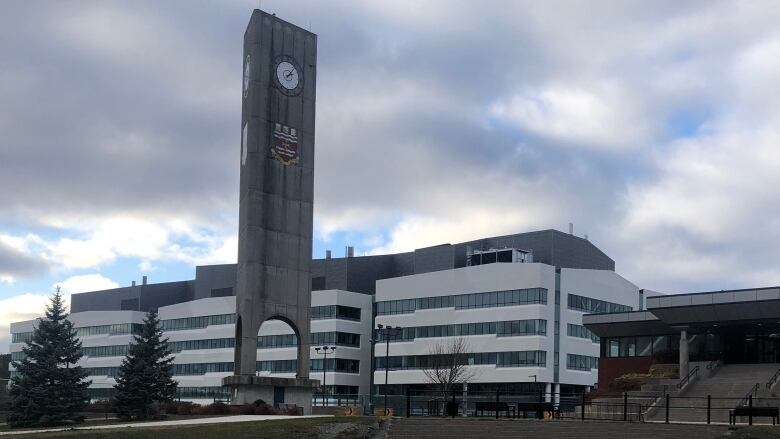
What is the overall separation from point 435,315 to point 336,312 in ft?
45.1

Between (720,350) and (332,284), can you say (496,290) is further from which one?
(720,350)

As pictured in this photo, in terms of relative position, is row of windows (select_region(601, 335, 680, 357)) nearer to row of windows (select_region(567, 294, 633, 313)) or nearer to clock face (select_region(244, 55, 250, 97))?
clock face (select_region(244, 55, 250, 97))

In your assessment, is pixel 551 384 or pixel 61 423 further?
pixel 551 384

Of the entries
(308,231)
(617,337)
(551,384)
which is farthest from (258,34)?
(551,384)

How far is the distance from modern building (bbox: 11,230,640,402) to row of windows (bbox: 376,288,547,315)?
11cm

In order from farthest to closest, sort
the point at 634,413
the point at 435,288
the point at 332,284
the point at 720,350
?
1. the point at 332,284
2. the point at 435,288
3. the point at 720,350
4. the point at 634,413

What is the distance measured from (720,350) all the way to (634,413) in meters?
14.6

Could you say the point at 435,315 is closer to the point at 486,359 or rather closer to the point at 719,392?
the point at 486,359

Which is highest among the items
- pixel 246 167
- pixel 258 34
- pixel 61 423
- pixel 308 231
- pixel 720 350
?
pixel 258 34

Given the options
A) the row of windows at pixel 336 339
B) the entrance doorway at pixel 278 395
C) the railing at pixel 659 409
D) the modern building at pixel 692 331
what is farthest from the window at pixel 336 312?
the railing at pixel 659 409

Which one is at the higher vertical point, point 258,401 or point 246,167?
point 246,167

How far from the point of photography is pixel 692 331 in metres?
53.9

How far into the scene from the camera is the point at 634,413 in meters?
42.0

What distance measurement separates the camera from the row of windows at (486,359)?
8825 centimetres
